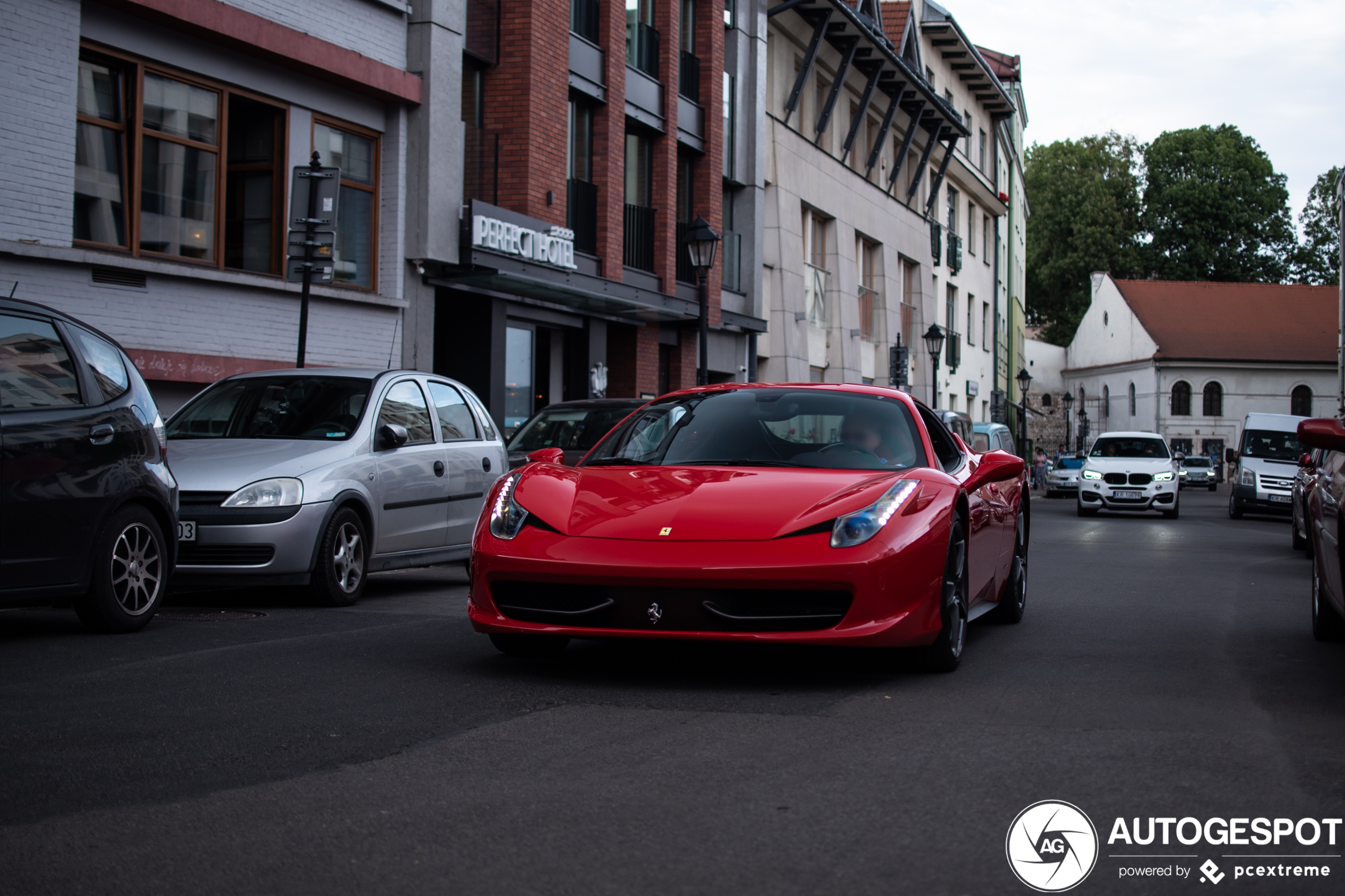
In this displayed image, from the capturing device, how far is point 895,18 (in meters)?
43.8

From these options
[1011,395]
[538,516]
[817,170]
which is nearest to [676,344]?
[817,170]

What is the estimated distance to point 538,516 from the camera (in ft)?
21.6

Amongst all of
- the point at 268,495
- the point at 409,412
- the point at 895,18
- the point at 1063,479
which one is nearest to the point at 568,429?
the point at 409,412

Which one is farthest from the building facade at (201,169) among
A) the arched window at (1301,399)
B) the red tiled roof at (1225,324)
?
the arched window at (1301,399)

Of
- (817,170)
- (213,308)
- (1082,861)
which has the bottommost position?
(1082,861)

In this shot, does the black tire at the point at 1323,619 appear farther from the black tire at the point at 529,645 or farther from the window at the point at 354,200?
the window at the point at 354,200

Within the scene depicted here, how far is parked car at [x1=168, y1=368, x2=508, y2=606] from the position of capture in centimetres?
935

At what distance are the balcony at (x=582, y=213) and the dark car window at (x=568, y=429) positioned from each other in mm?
9064

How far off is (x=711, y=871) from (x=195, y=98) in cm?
1529

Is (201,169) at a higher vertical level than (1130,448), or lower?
higher

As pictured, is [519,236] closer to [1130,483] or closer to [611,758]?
[1130,483]

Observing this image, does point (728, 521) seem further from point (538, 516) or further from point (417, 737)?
point (417, 737)

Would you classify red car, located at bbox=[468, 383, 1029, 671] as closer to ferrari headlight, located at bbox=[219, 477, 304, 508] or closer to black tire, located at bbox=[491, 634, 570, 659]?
black tire, located at bbox=[491, 634, 570, 659]

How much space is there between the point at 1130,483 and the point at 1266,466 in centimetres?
313
